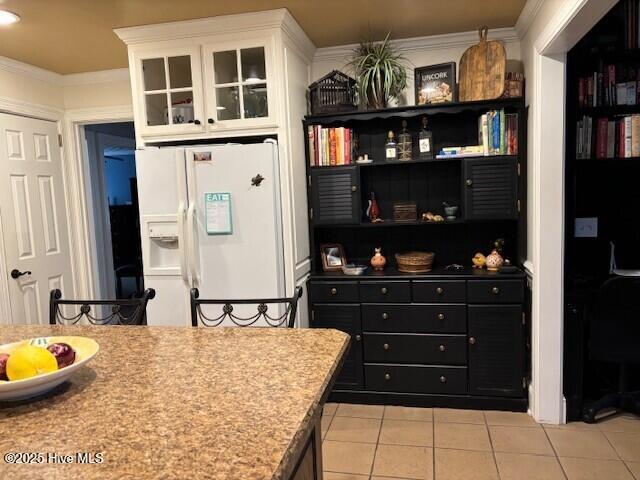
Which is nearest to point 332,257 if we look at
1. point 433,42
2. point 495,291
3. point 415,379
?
point 415,379

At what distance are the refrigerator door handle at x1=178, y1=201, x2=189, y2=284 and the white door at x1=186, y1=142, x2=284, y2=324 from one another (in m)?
0.04

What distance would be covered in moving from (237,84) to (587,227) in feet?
7.74

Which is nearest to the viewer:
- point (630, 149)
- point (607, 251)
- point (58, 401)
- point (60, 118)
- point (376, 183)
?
point (58, 401)

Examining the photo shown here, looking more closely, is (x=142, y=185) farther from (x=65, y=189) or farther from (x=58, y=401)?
(x=58, y=401)

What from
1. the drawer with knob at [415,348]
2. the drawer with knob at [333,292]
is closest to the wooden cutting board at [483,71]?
the drawer with knob at [333,292]

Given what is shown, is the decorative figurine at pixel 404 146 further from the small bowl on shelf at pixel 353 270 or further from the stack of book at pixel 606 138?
the stack of book at pixel 606 138

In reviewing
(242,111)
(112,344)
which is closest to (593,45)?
(242,111)

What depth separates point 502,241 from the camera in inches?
123

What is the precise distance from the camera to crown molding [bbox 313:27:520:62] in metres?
3.06

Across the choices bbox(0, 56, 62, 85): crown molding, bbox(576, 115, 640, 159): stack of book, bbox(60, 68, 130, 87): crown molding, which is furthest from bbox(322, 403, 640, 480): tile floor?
bbox(0, 56, 62, 85): crown molding

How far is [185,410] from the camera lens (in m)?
1.04

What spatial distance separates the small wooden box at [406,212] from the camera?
3.15 metres

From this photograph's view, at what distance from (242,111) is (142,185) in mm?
744

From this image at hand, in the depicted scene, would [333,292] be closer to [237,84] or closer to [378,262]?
[378,262]
